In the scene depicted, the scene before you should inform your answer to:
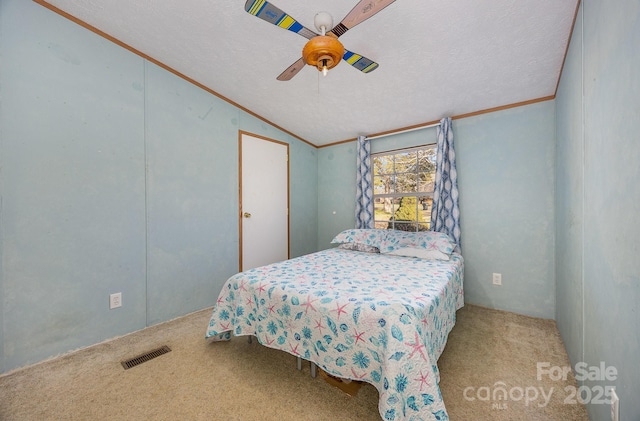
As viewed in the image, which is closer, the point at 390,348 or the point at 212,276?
the point at 390,348

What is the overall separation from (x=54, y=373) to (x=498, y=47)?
390 cm

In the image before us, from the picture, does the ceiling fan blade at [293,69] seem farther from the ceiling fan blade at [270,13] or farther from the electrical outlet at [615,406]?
the electrical outlet at [615,406]

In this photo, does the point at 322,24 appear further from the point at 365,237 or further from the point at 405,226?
the point at 405,226

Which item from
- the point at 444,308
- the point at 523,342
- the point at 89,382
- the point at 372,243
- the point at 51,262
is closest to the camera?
the point at 89,382

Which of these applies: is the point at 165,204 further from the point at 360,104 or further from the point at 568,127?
the point at 568,127

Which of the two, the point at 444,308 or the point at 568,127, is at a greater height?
the point at 568,127

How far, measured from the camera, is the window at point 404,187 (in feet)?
10.5

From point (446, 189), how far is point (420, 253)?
0.90 m

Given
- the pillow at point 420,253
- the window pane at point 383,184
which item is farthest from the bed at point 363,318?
the window pane at point 383,184

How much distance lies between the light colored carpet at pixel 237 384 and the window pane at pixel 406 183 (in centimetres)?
179

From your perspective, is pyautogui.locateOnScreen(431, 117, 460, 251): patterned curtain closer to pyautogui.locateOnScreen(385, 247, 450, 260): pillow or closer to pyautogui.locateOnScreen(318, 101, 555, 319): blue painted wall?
pyautogui.locateOnScreen(318, 101, 555, 319): blue painted wall

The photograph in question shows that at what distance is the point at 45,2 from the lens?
5.99 feet

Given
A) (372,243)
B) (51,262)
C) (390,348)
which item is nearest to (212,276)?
(51,262)

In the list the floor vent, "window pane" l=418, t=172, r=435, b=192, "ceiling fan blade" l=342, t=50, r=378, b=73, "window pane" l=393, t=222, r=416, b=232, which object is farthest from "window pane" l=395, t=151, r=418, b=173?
the floor vent
